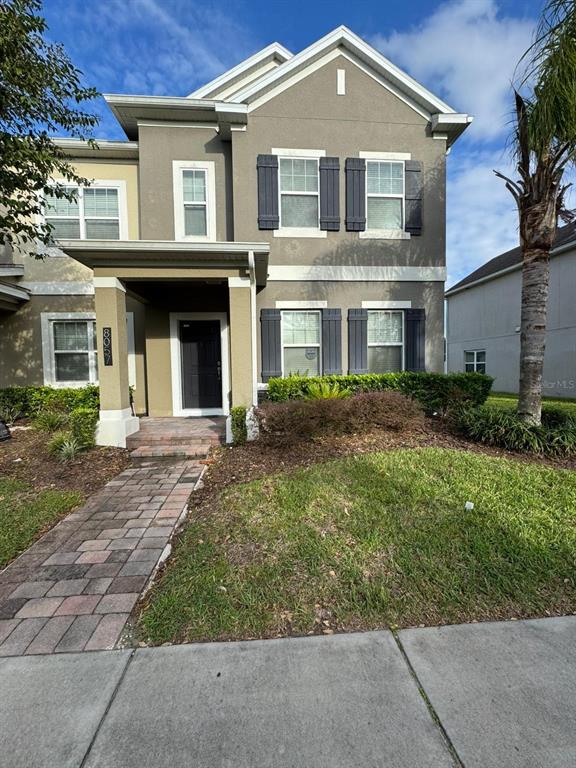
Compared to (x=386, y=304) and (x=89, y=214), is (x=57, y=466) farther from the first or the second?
(x=386, y=304)

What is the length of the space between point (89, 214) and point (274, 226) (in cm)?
451

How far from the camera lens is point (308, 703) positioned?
182cm

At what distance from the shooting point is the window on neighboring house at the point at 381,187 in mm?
8398

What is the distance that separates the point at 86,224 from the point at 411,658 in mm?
10187

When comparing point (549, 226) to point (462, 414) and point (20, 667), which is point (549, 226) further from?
point (20, 667)

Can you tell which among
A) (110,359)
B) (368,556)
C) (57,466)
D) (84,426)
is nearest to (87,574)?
(368,556)

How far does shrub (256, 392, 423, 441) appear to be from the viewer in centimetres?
586

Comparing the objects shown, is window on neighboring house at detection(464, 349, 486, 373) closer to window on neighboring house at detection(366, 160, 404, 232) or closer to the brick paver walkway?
window on neighboring house at detection(366, 160, 404, 232)

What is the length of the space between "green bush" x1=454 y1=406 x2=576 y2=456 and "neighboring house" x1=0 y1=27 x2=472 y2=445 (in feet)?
8.89

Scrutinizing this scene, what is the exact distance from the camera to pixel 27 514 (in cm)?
406

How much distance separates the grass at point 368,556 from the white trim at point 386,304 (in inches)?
191

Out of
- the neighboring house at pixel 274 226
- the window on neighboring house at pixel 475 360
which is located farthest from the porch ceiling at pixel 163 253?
the window on neighboring house at pixel 475 360

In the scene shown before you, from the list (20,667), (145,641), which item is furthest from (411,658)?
(20,667)

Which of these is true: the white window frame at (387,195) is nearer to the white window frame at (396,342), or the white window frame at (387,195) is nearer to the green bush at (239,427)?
the white window frame at (396,342)
